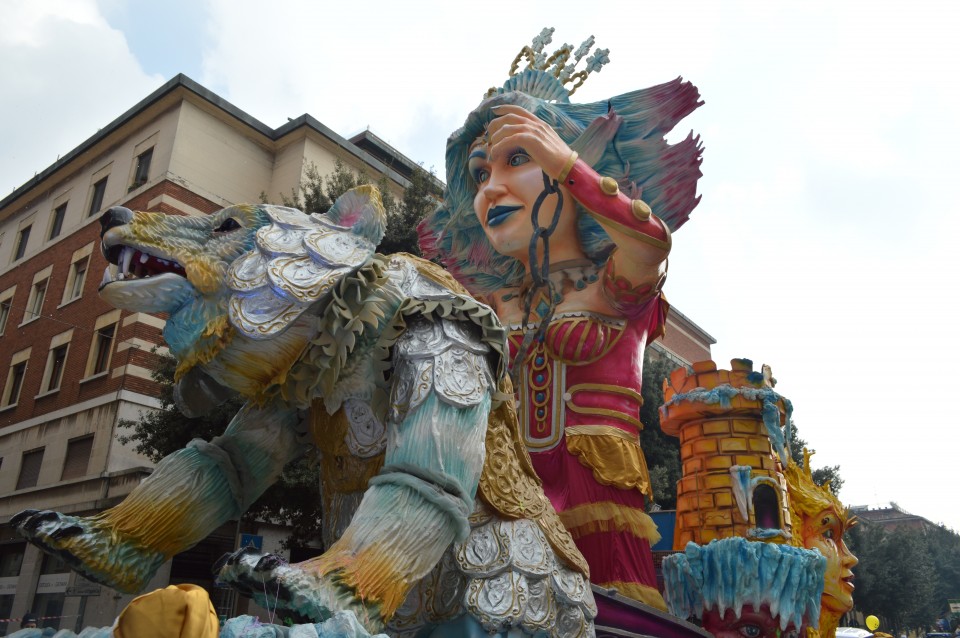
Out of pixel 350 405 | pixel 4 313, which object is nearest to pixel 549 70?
pixel 350 405

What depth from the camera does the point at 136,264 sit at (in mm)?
1805

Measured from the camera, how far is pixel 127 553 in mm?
1738

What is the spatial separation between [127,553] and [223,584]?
0.53m

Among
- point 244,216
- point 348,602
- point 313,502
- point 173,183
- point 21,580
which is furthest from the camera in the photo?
point 173,183

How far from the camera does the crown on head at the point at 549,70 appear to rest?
3.47 m

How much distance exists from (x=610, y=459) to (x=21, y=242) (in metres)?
17.2

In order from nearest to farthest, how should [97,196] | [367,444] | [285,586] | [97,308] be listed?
[285,586], [367,444], [97,308], [97,196]

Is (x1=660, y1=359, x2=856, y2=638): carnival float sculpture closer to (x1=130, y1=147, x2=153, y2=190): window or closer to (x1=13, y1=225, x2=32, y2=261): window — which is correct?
(x1=130, y1=147, x2=153, y2=190): window

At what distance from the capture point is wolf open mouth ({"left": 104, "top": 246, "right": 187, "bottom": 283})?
70.3 inches

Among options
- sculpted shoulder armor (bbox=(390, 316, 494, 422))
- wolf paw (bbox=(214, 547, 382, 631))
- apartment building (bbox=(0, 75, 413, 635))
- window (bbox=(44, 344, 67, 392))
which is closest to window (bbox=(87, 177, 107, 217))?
apartment building (bbox=(0, 75, 413, 635))

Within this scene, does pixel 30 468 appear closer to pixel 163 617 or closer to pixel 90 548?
pixel 90 548

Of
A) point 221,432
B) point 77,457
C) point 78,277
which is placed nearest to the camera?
point 221,432

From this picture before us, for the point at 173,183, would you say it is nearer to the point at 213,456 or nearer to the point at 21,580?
the point at 21,580

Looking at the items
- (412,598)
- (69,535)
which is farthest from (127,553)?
(412,598)
